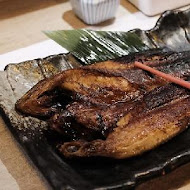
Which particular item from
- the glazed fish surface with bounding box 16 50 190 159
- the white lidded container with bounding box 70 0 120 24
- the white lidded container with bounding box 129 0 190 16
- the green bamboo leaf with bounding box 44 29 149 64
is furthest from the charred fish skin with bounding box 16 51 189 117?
the white lidded container with bounding box 129 0 190 16

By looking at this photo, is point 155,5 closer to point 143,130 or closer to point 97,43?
point 97,43

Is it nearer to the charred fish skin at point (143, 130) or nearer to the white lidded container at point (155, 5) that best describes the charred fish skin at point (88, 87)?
the charred fish skin at point (143, 130)

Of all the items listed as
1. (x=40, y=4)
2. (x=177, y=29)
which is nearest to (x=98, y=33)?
(x=177, y=29)

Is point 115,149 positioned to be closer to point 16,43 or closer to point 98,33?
point 98,33

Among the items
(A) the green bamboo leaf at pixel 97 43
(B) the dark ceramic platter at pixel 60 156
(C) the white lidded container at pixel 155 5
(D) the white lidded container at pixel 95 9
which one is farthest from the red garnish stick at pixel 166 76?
(C) the white lidded container at pixel 155 5

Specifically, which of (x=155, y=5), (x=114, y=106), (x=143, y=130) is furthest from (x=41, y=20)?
(x=143, y=130)
